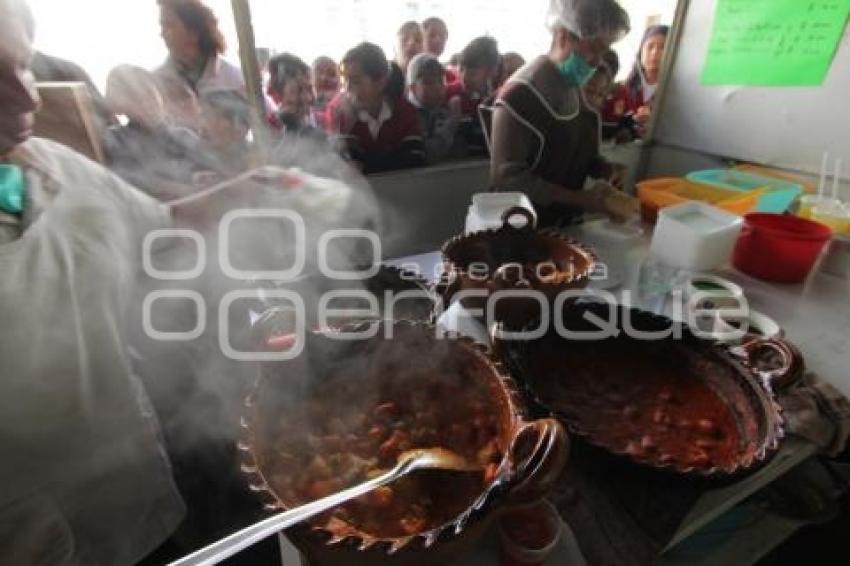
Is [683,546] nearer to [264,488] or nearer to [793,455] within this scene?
[793,455]

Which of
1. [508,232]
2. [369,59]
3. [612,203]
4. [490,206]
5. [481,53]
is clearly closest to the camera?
[508,232]

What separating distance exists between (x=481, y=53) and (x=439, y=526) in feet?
9.22

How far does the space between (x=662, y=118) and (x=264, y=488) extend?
10.3ft

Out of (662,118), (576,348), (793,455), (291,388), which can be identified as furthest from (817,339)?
(662,118)

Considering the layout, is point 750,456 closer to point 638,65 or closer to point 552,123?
point 552,123

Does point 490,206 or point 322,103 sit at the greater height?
point 322,103

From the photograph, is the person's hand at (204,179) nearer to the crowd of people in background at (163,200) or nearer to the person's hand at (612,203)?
the crowd of people in background at (163,200)

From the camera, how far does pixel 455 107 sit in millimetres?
2855

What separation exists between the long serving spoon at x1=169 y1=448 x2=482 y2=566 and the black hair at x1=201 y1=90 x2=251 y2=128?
72.1 inches

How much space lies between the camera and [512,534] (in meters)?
0.62

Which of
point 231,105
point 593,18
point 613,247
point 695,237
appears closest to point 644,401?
point 695,237

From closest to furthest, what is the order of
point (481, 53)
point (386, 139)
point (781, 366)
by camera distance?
point (781, 366) → point (386, 139) → point (481, 53)

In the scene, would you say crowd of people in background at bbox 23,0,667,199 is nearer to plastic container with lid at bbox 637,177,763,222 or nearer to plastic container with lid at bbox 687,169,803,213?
plastic container with lid at bbox 637,177,763,222

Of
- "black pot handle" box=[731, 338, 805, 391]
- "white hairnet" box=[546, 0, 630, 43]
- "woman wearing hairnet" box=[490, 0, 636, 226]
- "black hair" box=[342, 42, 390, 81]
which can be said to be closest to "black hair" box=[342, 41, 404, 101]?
"black hair" box=[342, 42, 390, 81]
